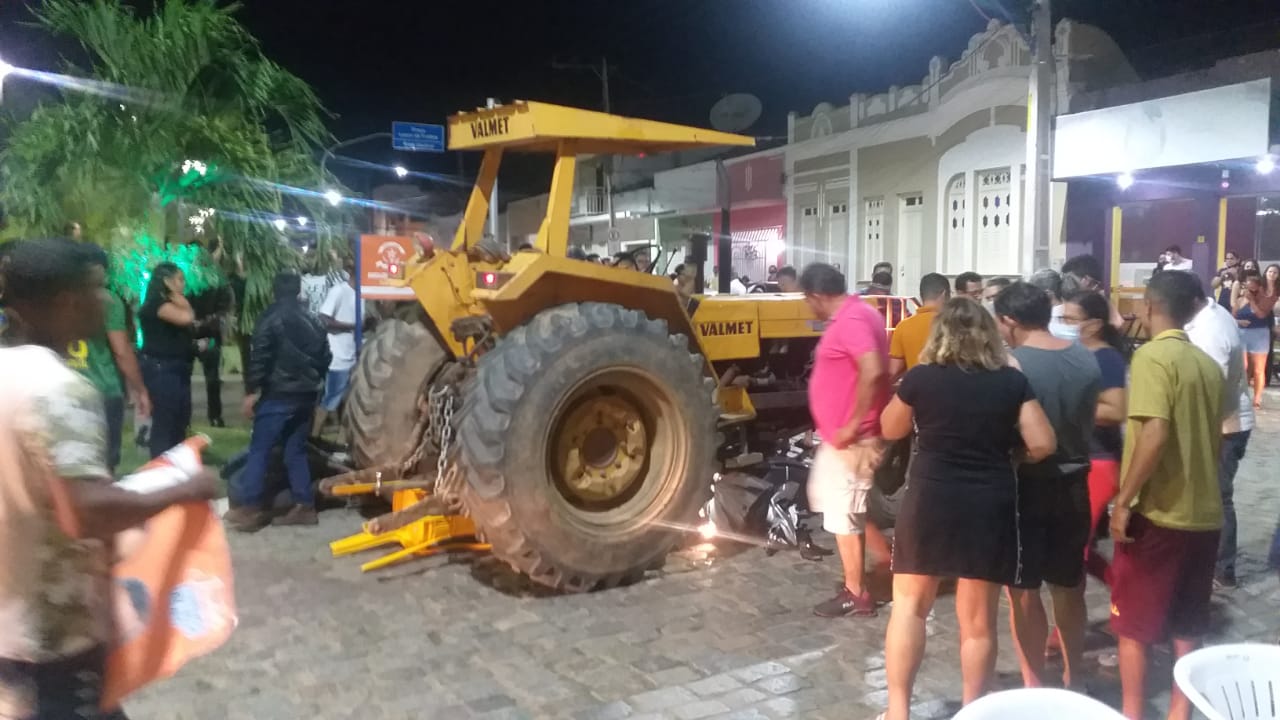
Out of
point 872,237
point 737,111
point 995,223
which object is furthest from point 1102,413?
point 737,111

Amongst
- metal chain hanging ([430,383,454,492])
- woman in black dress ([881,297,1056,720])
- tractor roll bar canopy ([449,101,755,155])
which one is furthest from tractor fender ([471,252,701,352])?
woman in black dress ([881,297,1056,720])

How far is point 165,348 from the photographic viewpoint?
6.98 meters

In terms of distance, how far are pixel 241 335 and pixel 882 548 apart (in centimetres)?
816

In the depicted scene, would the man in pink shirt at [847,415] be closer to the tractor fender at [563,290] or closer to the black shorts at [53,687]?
the tractor fender at [563,290]

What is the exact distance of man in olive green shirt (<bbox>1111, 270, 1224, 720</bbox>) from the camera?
12.1 ft

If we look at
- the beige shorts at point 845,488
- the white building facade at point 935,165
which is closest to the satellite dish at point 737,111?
the white building facade at point 935,165

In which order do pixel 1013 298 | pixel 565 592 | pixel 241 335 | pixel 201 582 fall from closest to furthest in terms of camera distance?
pixel 201 582 → pixel 1013 298 → pixel 565 592 → pixel 241 335

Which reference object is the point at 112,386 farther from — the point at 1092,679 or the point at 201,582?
the point at 1092,679

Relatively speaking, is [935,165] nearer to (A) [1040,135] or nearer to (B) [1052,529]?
(A) [1040,135]

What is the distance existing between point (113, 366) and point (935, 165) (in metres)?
16.3

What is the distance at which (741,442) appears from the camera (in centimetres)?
674

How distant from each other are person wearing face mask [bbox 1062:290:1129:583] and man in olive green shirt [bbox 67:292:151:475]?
16.4ft

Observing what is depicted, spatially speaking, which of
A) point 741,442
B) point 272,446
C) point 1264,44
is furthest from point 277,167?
point 1264,44

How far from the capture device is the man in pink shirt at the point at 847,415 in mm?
4875
